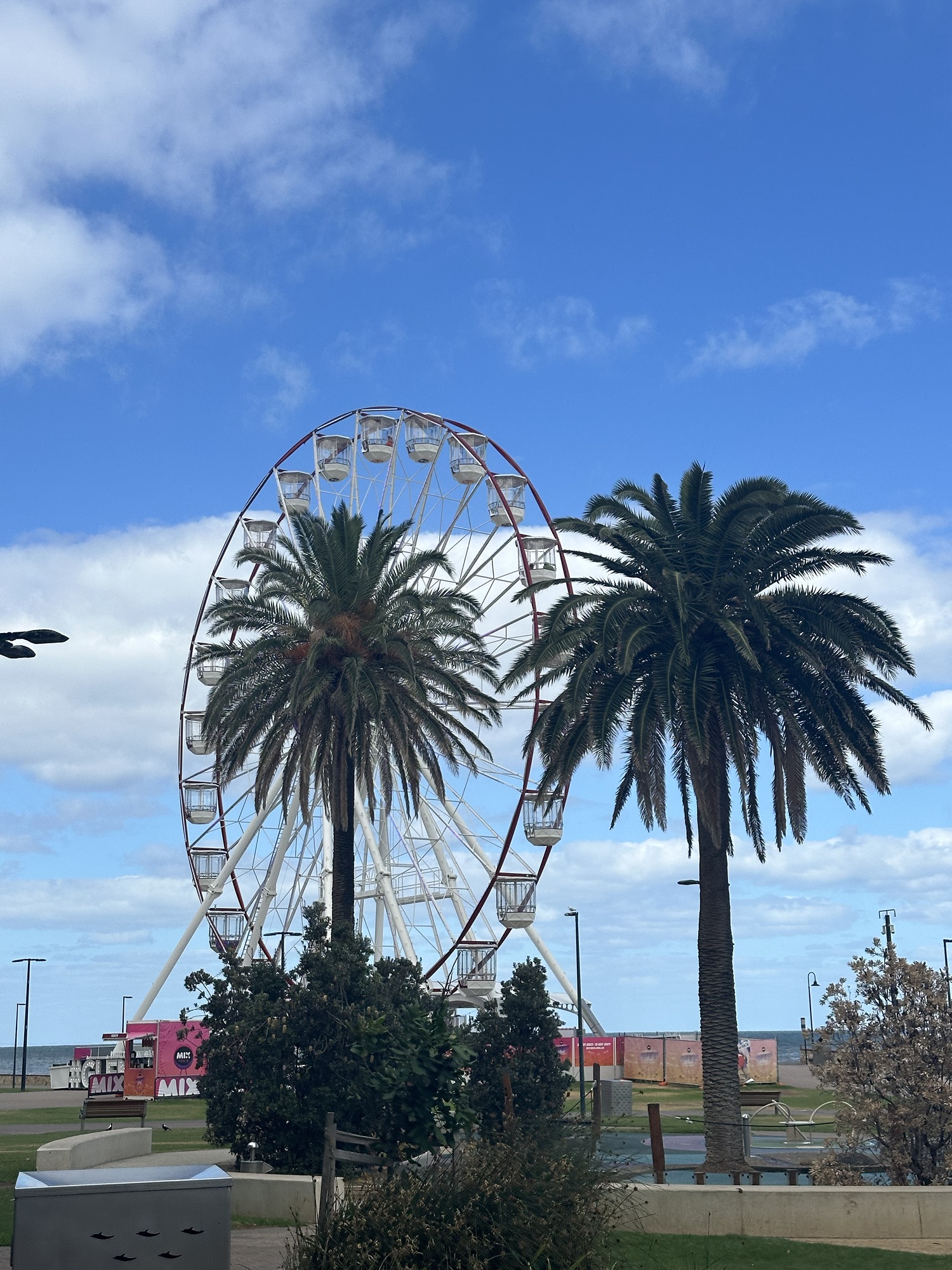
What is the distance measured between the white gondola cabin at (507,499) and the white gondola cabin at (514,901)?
1087cm

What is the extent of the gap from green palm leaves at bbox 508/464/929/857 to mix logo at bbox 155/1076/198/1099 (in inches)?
1576

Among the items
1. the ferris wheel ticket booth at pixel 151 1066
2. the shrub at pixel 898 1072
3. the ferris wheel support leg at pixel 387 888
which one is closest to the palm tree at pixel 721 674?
the shrub at pixel 898 1072

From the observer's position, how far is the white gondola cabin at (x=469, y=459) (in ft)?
154

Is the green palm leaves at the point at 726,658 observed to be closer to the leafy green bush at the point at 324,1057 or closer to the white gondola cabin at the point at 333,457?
the leafy green bush at the point at 324,1057

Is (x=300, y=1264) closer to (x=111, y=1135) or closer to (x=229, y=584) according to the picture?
(x=111, y=1135)

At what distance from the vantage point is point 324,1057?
2439cm

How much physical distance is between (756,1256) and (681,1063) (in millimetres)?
63617

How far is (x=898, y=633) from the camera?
96.6 ft

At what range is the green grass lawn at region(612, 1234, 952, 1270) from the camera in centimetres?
1590

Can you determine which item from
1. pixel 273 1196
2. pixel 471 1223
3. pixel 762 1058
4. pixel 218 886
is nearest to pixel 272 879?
pixel 218 886

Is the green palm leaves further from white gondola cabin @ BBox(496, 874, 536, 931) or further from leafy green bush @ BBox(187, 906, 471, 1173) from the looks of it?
white gondola cabin @ BBox(496, 874, 536, 931)

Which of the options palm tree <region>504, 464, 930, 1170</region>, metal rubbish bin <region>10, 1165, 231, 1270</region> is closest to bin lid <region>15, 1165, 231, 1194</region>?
metal rubbish bin <region>10, 1165, 231, 1270</region>

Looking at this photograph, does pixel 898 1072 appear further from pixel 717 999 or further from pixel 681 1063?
pixel 681 1063

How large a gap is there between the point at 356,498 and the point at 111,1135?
2597 cm
